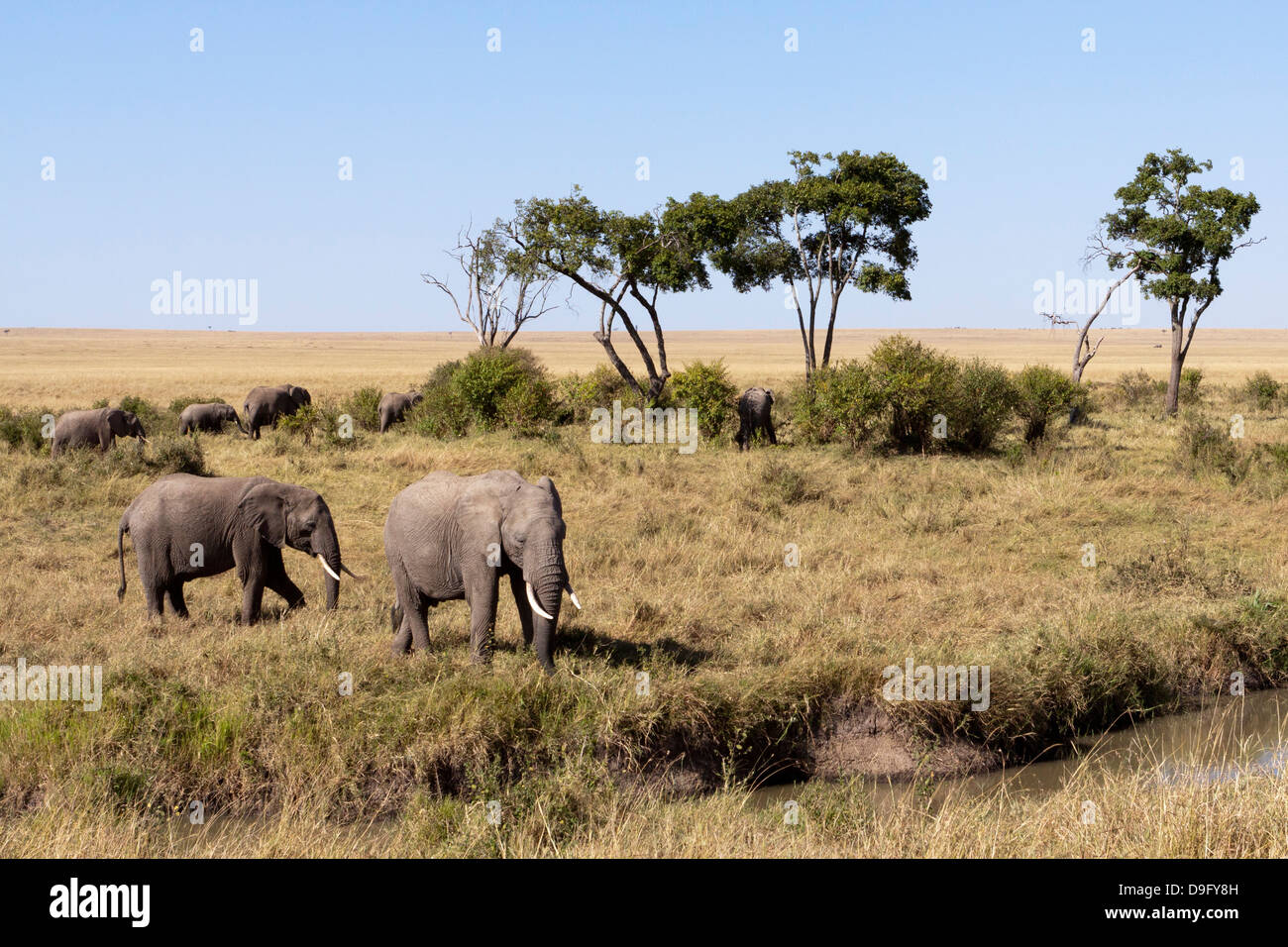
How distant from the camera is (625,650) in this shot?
9.73 metres

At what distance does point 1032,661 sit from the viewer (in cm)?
946

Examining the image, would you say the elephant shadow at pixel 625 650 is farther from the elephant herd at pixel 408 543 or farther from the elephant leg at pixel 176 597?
the elephant leg at pixel 176 597

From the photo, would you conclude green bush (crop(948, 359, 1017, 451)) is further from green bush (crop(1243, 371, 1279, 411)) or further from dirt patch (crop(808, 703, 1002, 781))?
green bush (crop(1243, 371, 1279, 411))

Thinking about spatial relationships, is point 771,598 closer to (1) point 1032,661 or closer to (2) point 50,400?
(1) point 1032,661

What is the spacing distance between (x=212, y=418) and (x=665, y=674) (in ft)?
69.9

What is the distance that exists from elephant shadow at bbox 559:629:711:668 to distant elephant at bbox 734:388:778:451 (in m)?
13.4

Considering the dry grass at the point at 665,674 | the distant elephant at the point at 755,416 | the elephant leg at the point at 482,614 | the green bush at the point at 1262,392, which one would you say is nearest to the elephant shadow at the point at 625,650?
the dry grass at the point at 665,674

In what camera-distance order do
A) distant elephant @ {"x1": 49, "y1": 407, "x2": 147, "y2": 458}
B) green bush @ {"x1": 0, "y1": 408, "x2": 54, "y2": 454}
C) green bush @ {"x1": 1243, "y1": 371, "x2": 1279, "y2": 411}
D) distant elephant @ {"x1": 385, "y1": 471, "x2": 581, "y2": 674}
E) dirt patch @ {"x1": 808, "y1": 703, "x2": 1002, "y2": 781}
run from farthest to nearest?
green bush @ {"x1": 1243, "y1": 371, "x2": 1279, "y2": 411}
green bush @ {"x1": 0, "y1": 408, "x2": 54, "y2": 454}
distant elephant @ {"x1": 49, "y1": 407, "x2": 147, "y2": 458}
dirt patch @ {"x1": 808, "y1": 703, "x2": 1002, "y2": 781}
distant elephant @ {"x1": 385, "y1": 471, "x2": 581, "y2": 674}

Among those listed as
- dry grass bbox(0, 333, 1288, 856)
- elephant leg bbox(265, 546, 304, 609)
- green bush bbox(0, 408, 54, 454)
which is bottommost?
dry grass bbox(0, 333, 1288, 856)

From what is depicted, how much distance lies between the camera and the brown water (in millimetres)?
8188

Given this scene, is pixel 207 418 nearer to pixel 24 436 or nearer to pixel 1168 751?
pixel 24 436

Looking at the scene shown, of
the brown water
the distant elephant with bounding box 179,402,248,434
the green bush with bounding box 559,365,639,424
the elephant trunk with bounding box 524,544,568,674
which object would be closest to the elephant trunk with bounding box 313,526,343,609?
the elephant trunk with bounding box 524,544,568,674

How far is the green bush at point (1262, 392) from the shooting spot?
3394cm

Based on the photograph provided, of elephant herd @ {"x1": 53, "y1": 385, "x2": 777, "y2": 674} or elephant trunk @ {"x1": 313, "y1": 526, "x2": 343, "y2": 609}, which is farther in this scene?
elephant trunk @ {"x1": 313, "y1": 526, "x2": 343, "y2": 609}
